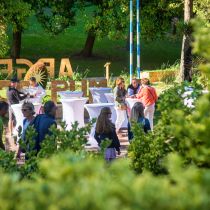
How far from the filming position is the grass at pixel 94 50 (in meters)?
43.5

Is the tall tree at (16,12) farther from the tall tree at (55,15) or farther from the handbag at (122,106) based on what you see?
the handbag at (122,106)

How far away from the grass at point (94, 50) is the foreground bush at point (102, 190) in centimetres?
3714

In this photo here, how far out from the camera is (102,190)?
3180mm

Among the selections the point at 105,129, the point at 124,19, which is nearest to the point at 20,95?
the point at 105,129

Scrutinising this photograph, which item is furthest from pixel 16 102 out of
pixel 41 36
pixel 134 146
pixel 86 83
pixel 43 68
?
pixel 41 36

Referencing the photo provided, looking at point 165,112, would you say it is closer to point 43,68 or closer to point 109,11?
point 43,68

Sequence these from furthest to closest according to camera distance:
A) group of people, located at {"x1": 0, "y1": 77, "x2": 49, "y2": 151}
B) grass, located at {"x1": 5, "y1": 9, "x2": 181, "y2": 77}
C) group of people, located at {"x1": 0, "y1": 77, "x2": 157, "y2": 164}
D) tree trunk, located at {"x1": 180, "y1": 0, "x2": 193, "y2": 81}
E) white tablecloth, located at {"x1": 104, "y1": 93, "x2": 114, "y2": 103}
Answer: grass, located at {"x1": 5, "y1": 9, "x2": 181, "y2": 77}, tree trunk, located at {"x1": 180, "y1": 0, "x2": 193, "y2": 81}, white tablecloth, located at {"x1": 104, "y1": 93, "x2": 114, "y2": 103}, group of people, located at {"x1": 0, "y1": 77, "x2": 157, "y2": 164}, group of people, located at {"x1": 0, "y1": 77, "x2": 49, "y2": 151}

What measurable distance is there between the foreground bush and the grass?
122 ft

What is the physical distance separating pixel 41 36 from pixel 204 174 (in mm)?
47594

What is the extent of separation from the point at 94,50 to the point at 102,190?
4481cm

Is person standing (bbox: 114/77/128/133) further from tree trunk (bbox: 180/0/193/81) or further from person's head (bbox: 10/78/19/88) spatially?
tree trunk (bbox: 180/0/193/81)

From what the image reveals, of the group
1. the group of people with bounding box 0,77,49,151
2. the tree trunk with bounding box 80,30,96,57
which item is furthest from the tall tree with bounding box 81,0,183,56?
the group of people with bounding box 0,77,49,151

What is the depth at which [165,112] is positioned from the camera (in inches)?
276

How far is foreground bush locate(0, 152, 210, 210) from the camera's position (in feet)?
10.3
